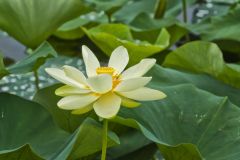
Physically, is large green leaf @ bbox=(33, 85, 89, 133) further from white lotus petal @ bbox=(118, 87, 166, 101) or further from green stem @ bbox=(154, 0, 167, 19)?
green stem @ bbox=(154, 0, 167, 19)

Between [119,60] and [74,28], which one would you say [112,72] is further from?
[74,28]

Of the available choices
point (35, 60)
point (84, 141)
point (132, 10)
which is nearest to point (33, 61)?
point (35, 60)

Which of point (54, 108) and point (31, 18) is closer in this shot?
point (54, 108)

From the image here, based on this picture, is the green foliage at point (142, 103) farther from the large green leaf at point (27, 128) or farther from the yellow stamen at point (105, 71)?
the yellow stamen at point (105, 71)

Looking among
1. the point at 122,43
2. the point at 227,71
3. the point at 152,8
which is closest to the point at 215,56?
the point at 227,71

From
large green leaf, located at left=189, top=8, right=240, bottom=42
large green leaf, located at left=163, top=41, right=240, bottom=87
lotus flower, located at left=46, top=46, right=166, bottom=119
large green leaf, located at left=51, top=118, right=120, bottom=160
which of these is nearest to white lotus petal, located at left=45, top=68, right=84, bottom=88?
lotus flower, located at left=46, top=46, right=166, bottom=119
